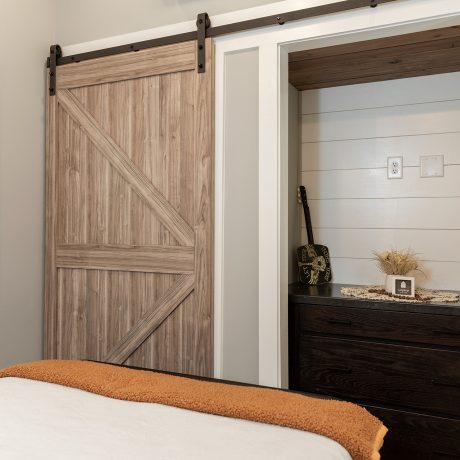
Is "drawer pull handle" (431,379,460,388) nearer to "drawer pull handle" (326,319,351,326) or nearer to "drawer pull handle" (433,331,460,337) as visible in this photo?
"drawer pull handle" (433,331,460,337)

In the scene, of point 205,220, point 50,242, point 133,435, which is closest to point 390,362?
point 205,220

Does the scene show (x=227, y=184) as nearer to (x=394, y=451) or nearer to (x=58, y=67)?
(x=58, y=67)

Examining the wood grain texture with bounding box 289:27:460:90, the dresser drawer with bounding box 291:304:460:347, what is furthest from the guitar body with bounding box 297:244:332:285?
the wood grain texture with bounding box 289:27:460:90

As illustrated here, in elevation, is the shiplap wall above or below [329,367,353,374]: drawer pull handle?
above

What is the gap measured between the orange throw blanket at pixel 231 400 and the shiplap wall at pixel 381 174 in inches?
66.8

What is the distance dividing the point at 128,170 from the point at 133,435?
1.76 metres

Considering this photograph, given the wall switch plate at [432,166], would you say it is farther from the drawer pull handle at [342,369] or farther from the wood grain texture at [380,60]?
the drawer pull handle at [342,369]

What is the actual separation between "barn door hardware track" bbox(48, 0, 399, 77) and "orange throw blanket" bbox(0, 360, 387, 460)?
1.59 m

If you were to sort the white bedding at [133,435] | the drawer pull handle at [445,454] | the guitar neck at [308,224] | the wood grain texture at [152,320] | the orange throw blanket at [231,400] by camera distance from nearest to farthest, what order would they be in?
the white bedding at [133,435] < the orange throw blanket at [231,400] < the drawer pull handle at [445,454] < the wood grain texture at [152,320] < the guitar neck at [308,224]

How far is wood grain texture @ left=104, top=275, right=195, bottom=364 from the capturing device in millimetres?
2469

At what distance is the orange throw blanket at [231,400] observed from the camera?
Answer: 1172 millimetres

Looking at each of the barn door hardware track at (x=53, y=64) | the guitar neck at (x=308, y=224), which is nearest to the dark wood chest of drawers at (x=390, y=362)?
the guitar neck at (x=308, y=224)

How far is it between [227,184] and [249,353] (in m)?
0.85

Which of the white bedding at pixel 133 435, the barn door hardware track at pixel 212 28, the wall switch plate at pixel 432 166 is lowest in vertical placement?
the white bedding at pixel 133 435
